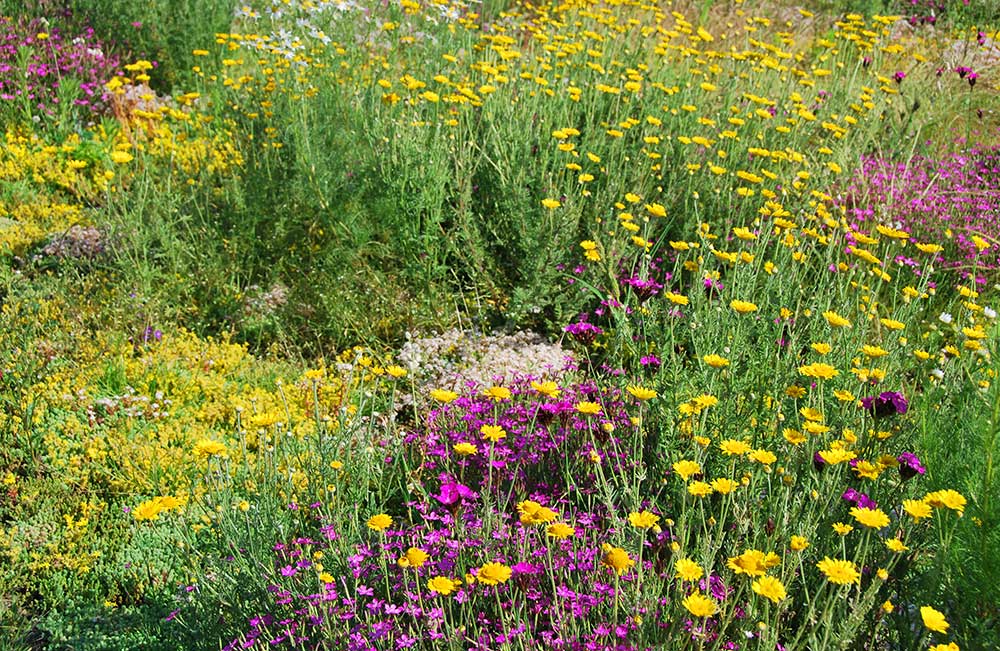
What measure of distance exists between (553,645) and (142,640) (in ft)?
3.92

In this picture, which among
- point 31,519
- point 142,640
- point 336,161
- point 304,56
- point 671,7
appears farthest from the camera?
point 671,7

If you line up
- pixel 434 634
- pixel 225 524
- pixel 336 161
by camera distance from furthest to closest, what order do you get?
pixel 336 161 → pixel 225 524 → pixel 434 634

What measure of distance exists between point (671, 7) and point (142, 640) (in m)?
7.94

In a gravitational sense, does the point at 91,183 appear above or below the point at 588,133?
below

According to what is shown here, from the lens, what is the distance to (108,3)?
6.32 meters

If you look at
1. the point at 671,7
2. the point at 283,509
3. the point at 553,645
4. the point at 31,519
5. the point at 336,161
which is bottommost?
the point at 31,519

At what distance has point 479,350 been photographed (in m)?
3.70

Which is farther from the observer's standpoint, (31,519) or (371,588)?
(31,519)

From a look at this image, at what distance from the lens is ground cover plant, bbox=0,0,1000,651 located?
2.06 m

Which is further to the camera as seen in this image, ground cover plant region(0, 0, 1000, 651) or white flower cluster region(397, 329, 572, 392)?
white flower cluster region(397, 329, 572, 392)

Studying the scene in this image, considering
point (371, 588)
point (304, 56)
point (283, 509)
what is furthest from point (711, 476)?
point (304, 56)

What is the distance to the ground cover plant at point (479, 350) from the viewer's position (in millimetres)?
2062

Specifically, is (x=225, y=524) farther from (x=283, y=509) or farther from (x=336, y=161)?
(x=336, y=161)

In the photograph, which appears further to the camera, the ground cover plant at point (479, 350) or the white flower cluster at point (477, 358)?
the white flower cluster at point (477, 358)
